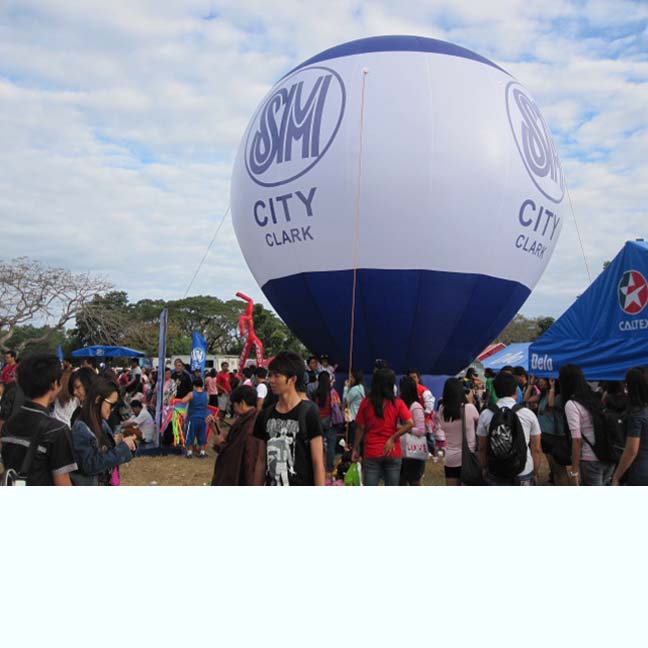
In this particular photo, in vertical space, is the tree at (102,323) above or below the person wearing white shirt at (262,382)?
above

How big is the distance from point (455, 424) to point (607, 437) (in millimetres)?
1071

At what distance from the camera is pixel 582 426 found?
464 centimetres

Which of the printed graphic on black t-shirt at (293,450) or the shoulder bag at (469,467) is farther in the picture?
the shoulder bag at (469,467)

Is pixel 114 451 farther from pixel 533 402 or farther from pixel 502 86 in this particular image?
pixel 502 86

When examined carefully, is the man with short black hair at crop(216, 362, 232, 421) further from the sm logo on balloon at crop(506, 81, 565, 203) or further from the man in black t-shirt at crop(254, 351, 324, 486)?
the man in black t-shirt at crop(254, 351, 324, 486)

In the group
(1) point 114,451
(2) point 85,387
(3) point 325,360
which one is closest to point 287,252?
(3) point 325,360

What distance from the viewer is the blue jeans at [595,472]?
15.3 ft

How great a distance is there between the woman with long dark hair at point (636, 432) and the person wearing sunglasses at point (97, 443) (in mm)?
2904

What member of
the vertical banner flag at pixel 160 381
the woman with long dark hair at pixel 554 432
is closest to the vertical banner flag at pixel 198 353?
the vertical banner flag at pixel 160 381

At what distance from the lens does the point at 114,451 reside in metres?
3.28

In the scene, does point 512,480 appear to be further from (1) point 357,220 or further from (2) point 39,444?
(1) point 357,220

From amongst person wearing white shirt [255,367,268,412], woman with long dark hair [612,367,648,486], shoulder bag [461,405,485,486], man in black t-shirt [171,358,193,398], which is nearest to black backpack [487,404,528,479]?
shoulder bag [461,405,485,486]

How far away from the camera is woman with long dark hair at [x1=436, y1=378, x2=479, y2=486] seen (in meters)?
4.93

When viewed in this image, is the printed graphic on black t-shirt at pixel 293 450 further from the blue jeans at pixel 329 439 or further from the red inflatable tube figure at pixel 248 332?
the red inflatable tube figure at pixel 248 332
